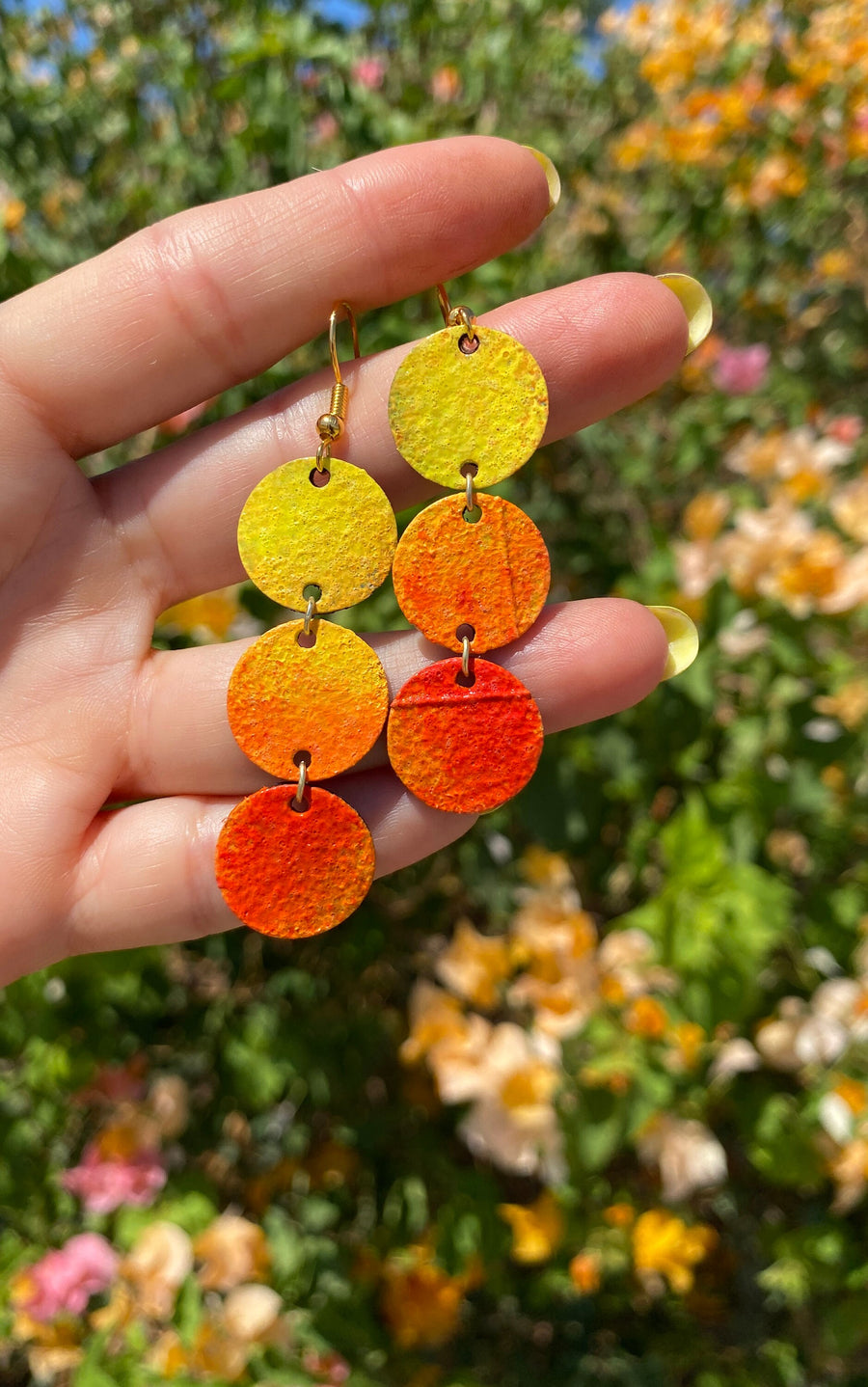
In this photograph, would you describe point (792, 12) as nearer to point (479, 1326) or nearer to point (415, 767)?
point (415, 767)

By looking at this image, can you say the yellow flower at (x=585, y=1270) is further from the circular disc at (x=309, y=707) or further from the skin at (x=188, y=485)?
the circular disc at (x=309, y=707)

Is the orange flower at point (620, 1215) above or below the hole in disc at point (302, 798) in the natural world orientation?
below

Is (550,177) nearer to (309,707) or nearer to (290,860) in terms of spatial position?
(309,707)

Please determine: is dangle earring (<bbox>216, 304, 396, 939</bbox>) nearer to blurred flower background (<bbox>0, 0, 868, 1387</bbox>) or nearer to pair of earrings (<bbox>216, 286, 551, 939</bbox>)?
pair of earrings (<bbox>216, 286, 551, 939</bbox>)

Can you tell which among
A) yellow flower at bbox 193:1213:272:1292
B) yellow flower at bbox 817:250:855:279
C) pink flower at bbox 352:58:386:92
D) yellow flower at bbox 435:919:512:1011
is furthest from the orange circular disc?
yellow flower at bbox 817:250:855:279

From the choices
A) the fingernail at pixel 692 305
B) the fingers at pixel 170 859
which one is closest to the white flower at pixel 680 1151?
the fingers at pixel 170 859

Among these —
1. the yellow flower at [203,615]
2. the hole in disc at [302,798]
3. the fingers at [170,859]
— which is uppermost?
the yellow flower at [203,615]
